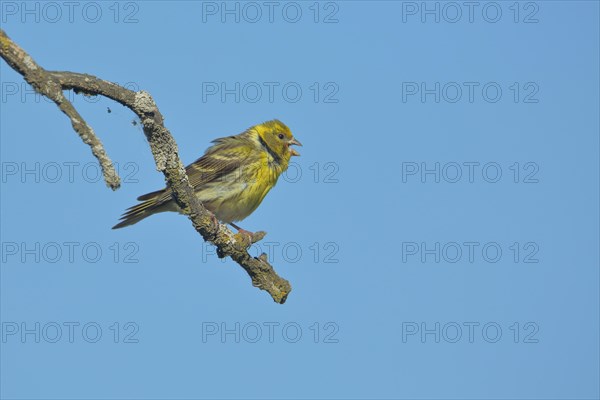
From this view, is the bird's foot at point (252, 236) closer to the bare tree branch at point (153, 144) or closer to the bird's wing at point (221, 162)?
the bare tree branch at point (153, 144)

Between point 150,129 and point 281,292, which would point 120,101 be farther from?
point 281,292

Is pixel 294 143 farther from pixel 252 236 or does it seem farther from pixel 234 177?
pixel 252 236

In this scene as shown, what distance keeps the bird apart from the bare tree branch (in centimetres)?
220

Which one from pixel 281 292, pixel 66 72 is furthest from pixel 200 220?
pixel 66 72

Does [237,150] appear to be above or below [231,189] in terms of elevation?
above

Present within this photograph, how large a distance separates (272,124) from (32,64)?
6.32 meters

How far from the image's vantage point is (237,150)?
9828 millimetres

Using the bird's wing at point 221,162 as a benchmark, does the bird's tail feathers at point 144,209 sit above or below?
below

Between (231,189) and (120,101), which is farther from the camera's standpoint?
(231,189)

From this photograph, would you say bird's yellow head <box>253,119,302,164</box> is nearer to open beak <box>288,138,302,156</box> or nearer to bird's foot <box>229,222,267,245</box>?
open beak <box>288,138,302,156</box>

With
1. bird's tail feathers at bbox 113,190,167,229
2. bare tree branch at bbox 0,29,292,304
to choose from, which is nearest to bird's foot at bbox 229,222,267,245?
bare tree branch at bbox 0,29,292,304

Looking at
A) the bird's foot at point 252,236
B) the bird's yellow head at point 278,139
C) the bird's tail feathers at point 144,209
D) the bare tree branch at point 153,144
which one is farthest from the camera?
the bird's yellow head at point 278,139

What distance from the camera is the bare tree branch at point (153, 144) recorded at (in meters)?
4.02

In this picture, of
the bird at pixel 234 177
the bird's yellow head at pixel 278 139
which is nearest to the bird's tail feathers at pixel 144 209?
the bird at pixel 234 177
